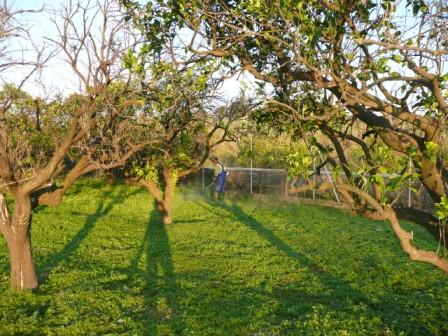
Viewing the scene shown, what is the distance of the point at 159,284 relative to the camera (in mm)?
7508

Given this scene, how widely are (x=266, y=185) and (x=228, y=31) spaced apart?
14798 mm

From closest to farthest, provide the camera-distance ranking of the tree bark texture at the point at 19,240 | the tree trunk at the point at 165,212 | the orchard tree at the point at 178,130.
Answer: the tree bark texture at the point at 19,240 < the orchard tree at the point at 178,130 < the tree trunk at the point at 165,212

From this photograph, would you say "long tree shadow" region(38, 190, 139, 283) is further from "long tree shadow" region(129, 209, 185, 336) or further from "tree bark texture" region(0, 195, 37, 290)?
"long tree shadow" region(129, 209, 185, 336)

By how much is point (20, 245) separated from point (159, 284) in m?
2.09

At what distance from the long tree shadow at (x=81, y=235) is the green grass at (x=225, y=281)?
1.6 inches

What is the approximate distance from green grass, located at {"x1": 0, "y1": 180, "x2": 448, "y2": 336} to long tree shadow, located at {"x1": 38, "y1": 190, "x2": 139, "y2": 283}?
0.13 ft

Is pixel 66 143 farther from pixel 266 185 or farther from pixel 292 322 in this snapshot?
pixel 266 185

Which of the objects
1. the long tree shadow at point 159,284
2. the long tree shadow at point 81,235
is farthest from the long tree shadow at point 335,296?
the long tree shadow at point 81,235

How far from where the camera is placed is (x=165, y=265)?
8867 millimetres

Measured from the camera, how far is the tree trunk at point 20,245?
6.95m

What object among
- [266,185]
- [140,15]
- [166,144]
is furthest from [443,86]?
[266,185]

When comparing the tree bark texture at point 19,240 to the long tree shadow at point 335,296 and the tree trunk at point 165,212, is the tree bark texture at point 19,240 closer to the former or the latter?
the long tree shadow at point 335,296

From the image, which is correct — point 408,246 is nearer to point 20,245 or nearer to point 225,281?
point 225,281

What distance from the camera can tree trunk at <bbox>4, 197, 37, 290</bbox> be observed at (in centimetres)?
695
